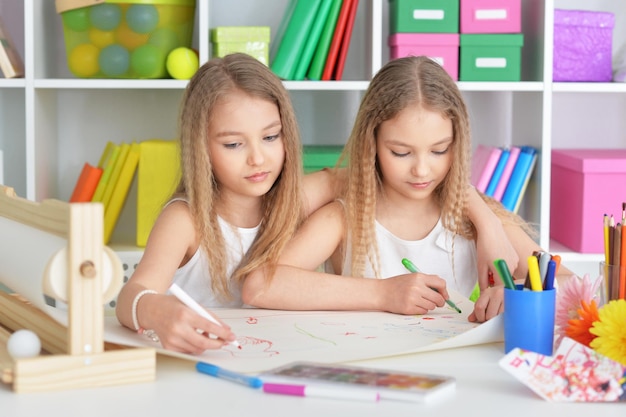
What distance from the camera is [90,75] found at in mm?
2439

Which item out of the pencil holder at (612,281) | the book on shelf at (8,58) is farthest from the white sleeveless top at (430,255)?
the book on shelf at (8,58)

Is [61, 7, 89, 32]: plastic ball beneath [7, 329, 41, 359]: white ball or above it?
above

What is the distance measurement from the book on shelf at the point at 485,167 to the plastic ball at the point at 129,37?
94 cm

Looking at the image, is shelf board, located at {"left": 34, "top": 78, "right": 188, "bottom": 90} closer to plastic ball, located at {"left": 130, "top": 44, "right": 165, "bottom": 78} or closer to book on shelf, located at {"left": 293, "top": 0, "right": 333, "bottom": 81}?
plastic ball, located at {"left": 130, "top": 44, "right": 165, "bottom": 78}

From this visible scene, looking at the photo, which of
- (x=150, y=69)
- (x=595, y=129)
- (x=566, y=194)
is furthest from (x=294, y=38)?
(x=595, y=129)

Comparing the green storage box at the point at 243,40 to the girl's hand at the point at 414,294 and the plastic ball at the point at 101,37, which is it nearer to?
the plastic ball at the point at 101,37

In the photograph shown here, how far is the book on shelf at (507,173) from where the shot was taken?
2.50m

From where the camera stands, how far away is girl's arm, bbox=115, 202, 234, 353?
104 cm

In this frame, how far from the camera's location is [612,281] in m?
1.11

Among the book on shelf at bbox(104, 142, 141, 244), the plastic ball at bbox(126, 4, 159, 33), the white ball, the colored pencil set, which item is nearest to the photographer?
the white ball

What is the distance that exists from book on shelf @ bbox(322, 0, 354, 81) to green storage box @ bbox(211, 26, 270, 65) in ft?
0.54

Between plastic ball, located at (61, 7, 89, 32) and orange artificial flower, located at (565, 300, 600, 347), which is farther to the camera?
plastic ball, located at (61, 7, 89, 32)

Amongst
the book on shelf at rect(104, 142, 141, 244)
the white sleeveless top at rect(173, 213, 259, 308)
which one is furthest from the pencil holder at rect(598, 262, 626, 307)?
the book on shelf at rect(104, 142, 141, 244)

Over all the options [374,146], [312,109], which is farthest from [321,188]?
[312,109]
